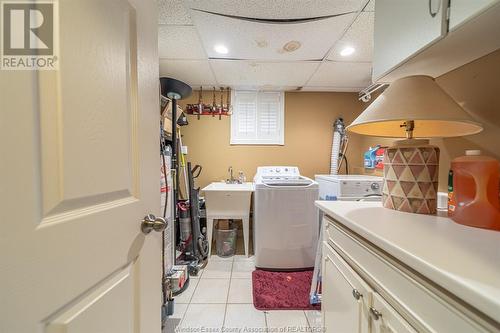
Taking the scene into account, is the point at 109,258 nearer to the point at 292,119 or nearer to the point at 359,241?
the point at 359,241

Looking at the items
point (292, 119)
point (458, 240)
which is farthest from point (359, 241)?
point (292, 119)

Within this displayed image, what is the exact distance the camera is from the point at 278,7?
1.48 meters

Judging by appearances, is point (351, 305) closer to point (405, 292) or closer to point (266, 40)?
point (405, 292)

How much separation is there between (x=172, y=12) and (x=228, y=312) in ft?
7.48

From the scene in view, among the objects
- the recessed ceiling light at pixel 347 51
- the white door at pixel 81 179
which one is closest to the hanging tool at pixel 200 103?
the recessed ceiling light at pixel 347 51

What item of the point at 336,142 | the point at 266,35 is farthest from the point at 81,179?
the point at 336,142

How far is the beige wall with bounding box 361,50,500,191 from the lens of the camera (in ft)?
2.83

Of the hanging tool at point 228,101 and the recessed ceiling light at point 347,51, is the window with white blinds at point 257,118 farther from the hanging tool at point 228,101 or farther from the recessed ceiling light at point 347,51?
the recessed ceiling light at point 347,51

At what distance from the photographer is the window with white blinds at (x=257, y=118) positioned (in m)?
3.19

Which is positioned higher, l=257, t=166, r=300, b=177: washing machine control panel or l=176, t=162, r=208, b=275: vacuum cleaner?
l=257, t=166, r=300, b=177: washing machine control panel

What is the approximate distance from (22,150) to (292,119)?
10.2ft

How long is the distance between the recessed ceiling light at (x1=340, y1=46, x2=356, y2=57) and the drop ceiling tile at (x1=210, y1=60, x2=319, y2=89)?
28 centimetres

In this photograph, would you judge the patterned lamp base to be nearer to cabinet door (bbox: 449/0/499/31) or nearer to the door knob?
cabinet door (bbox: 449/0/499/31)

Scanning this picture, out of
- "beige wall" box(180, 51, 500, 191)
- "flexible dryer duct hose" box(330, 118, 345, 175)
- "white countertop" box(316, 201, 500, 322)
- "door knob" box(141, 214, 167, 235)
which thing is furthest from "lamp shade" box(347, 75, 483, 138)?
"beige wall" box(180, 51, 500, 191)
